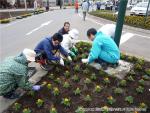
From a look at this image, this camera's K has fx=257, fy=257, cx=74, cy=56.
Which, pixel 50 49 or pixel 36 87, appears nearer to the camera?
pixel 36 87

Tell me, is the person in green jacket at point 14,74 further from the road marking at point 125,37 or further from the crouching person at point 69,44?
the road marking at point 125,37

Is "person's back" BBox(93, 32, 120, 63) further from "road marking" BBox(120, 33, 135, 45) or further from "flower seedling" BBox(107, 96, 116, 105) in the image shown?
"road marking" BBox(120, 33, 135, 45)

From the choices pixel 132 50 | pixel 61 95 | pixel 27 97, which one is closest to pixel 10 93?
pixel 27 97

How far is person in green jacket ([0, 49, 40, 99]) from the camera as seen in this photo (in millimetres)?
4336

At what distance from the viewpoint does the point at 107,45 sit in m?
5.36

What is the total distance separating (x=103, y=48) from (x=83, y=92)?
1252 mm

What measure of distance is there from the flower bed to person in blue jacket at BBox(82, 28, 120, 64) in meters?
0.33

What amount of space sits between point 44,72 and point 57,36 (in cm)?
85

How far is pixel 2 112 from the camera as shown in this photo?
163 inches

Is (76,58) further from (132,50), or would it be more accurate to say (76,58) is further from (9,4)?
(9,4)

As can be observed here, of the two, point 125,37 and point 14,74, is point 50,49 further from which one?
point 125,37

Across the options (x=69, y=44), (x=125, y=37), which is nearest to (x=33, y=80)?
(x=69, y=44)

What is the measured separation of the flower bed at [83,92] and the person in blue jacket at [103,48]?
0.33m

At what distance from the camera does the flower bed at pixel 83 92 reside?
4.19 meters
